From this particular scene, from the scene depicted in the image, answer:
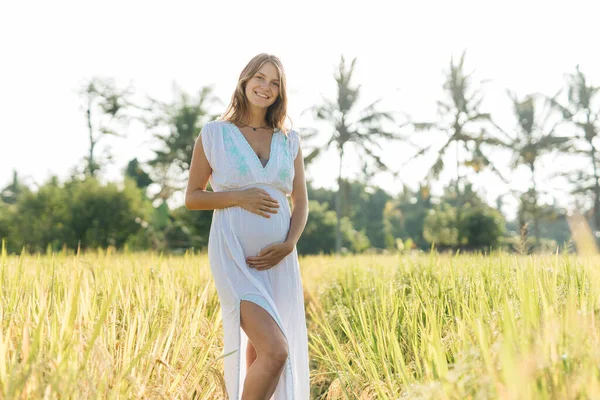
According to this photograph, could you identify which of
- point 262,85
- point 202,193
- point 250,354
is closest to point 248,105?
point 262,85

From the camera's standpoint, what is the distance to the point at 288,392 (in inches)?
98.2

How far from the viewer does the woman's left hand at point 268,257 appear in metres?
2.52

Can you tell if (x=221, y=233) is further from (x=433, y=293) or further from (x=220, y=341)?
(x=220, y=341)

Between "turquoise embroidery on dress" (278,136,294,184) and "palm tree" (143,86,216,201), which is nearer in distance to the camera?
"turquoise embroidery on dress" (278,136,294,184)

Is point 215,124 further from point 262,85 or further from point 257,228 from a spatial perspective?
point 257,228

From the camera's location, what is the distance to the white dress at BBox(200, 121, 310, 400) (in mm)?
2453

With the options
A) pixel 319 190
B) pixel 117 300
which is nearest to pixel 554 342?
pixel 117 300

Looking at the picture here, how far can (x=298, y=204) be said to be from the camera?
2.83 metres

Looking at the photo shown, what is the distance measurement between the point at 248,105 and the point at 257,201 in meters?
0.61

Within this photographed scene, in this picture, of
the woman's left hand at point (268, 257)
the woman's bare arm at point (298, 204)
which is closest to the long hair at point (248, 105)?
the woman's bare arm at point (298, 204)

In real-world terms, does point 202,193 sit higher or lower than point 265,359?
higher

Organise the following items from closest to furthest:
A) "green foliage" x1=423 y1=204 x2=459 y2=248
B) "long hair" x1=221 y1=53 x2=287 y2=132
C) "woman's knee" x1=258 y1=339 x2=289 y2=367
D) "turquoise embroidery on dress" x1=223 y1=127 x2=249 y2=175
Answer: "woman's knee" x1=258 y1=339 x2=289 y2=367, "turquoise embroidery on dress" x1=223 y1=127 x2=249 y2=175, "long hair" x1=221 y1=53 x2=287 y2=132, "green foliage" x1=423 y1=204 x2=459 y2=248

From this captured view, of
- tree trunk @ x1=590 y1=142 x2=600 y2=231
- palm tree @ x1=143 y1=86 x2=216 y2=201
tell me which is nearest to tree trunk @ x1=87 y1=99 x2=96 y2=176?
palm tree @ x1=143 y1=86 x2=216 y2=201

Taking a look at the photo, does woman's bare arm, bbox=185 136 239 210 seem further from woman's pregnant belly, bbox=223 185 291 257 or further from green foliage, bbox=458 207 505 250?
green foliage, bbox=458 207 505 250
